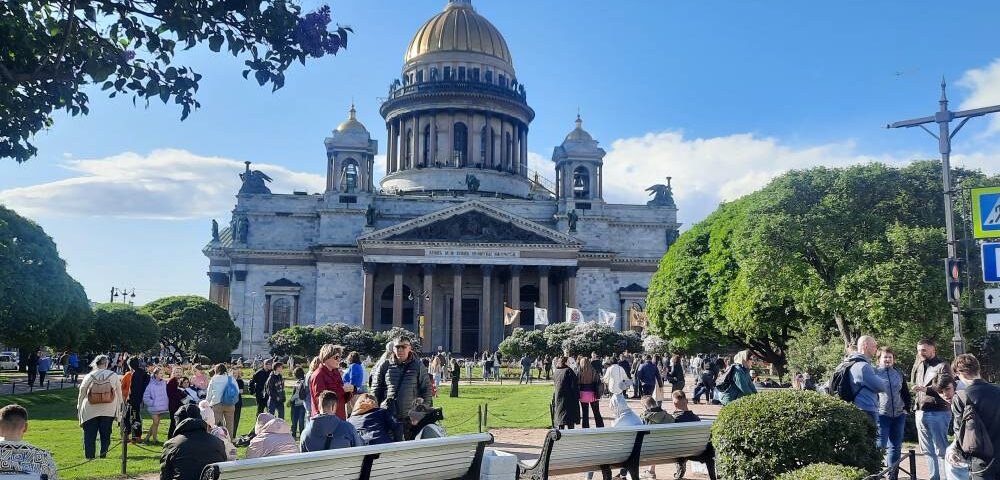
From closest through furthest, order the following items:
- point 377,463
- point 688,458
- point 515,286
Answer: point 377,463, point 688,458, point 515,286

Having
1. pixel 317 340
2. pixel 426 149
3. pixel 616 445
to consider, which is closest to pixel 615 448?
pixel 616 445

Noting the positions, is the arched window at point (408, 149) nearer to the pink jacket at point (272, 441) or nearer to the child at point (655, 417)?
the child at point (655, 417)

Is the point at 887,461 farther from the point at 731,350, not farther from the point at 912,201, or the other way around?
the point at 731,350

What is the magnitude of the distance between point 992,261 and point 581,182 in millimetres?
55707

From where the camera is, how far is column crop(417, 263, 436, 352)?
59188 mm

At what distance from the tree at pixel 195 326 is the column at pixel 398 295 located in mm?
10554

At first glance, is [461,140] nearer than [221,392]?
No

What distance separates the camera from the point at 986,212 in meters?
13.1

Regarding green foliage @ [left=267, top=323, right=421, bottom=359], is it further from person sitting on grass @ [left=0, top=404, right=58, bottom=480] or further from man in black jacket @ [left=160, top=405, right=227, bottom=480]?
person sitting on grass @ [left=0, top=404, right=58, bottom=480]

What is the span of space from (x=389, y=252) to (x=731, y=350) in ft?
78.1

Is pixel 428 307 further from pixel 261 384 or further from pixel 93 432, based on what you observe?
pixel 93 432

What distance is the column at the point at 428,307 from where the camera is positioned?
59188 mm

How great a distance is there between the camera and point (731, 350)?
183 feet

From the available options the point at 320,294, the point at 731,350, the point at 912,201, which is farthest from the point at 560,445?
the point at 320,294
